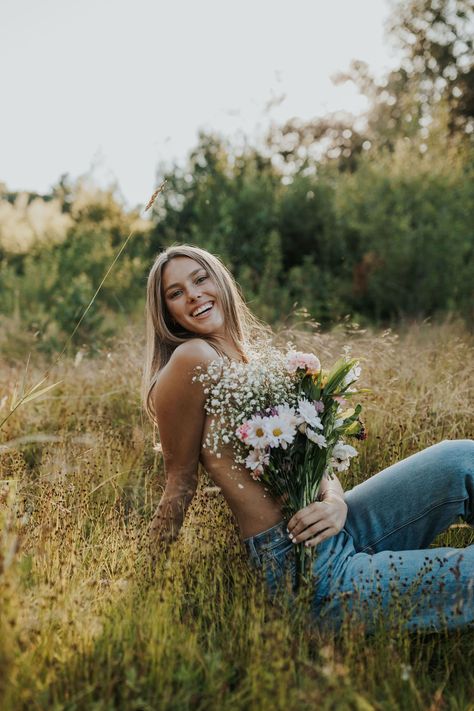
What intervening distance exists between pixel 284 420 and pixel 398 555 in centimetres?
63

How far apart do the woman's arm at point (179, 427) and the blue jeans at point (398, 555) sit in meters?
0.31

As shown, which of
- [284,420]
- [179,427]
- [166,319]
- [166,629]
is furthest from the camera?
[166,319]

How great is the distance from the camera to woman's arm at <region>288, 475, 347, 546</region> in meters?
2.35

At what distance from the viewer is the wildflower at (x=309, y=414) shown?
7.57 ft

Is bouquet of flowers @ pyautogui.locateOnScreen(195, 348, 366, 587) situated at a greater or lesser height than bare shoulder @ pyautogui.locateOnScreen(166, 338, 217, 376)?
lesser

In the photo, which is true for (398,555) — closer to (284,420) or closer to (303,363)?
(284,420)

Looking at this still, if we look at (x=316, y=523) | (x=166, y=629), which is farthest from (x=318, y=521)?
(x=166, y=629)

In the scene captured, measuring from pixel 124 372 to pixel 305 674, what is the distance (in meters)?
3.53

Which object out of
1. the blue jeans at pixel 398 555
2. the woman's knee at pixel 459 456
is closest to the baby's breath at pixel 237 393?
the blue jeans at pixel 398 555

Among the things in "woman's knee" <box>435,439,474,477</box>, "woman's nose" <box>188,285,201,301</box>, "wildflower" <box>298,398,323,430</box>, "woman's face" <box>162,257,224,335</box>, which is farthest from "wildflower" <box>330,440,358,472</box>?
"woman's nose" <box>188,285,201,301</box>

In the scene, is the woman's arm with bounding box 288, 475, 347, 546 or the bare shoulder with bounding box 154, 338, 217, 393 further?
the bare shoulder with bounding box 154, 338, 217, 393

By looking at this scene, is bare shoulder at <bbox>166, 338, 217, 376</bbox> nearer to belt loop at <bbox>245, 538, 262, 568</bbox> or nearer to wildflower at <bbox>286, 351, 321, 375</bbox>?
wildflower at <bbox>286, 351, 321, 375</bbox>

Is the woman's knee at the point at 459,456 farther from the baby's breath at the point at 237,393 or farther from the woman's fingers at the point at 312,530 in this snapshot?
the baby's breath at the point at 237,393

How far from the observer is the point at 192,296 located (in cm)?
287
